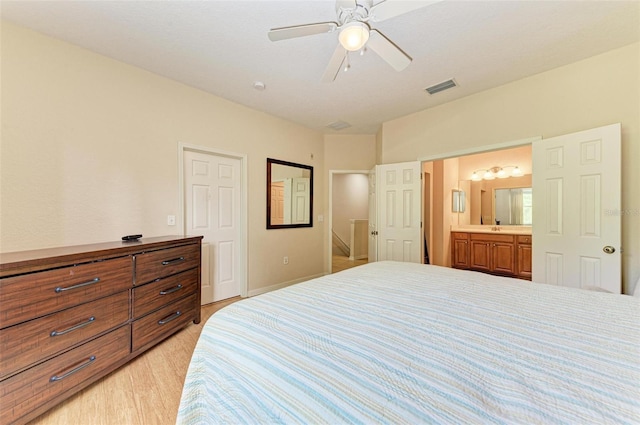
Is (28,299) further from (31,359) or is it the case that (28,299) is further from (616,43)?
(616,43)

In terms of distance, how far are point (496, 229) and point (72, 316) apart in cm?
580

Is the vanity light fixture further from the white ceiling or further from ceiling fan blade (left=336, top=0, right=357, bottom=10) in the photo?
ceiling fan blade (left=336, top=0, right=357, bottom=10)

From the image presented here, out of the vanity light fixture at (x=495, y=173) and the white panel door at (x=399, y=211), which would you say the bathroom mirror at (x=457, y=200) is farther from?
the white panel door at (x=399, y=211)

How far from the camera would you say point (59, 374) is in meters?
1.49

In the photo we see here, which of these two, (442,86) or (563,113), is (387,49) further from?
(563,113)

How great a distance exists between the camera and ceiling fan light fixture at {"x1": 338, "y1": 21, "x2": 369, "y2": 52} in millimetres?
1434

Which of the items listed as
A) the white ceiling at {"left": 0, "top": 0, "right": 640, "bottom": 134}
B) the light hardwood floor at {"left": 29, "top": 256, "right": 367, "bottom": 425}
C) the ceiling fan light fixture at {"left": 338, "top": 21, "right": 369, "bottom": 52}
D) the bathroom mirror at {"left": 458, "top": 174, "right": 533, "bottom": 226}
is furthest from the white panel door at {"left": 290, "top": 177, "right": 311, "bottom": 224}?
the bathroom mirror at {"left": 458, "top": 174, "right": 533, "bottom": 226}

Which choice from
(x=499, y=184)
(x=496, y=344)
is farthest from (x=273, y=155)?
(x=499, y=184)

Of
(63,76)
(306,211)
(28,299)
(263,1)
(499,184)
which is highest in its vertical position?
(263,1)

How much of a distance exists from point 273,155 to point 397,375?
348 cm

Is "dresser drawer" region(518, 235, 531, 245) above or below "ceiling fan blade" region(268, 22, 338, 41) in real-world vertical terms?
below

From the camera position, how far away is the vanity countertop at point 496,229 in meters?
4.21

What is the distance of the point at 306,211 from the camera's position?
4.29m

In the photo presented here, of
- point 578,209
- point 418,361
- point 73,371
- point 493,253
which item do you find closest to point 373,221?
point 493,253
